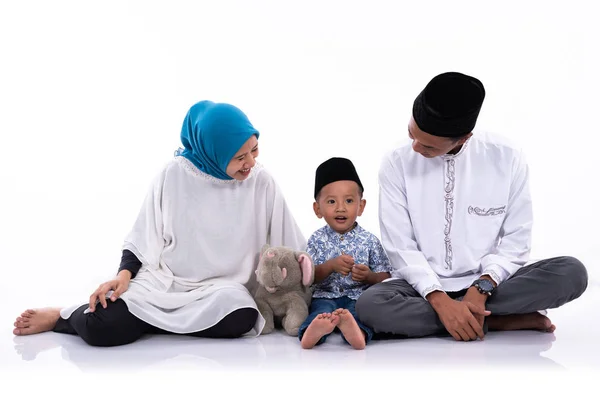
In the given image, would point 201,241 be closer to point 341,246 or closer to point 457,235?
point 341,246

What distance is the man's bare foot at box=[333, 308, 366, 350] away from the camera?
2.64 metres

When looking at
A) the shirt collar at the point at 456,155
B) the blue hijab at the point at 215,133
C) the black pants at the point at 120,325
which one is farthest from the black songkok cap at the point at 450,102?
the black pants at the point at 120,325

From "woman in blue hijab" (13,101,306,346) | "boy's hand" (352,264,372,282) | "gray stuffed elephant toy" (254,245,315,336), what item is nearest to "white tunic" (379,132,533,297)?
"boy's hand" (352,264,372,282)

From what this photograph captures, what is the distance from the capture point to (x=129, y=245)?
3100 mm

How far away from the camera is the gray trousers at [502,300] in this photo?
2.74 meters

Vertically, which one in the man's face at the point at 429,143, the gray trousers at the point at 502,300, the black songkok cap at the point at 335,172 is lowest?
the gray trousers at the point at 502,300

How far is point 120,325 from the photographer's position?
2.78 meters

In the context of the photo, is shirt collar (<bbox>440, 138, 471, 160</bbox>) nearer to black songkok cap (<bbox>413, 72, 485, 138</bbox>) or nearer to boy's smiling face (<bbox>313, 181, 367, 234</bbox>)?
black songkok cap (<bbox>413, 72, 485, 138</bbox>)

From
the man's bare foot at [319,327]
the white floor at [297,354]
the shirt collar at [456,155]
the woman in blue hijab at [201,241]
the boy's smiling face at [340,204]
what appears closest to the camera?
the white floor at [297,354]

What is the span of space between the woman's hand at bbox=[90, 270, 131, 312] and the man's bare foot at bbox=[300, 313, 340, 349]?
736 mm

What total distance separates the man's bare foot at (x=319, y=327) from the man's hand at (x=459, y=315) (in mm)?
386

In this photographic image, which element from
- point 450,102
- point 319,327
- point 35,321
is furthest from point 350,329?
point 35,321

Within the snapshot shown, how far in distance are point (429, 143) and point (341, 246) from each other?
594 millimetres

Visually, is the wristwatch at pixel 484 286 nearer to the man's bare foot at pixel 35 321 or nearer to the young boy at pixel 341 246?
the young boy at pixel 341 246
